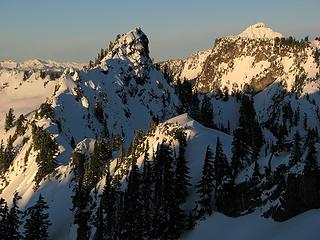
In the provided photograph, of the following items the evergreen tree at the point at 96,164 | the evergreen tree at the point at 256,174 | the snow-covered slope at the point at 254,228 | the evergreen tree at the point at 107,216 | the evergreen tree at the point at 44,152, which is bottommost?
the snow-covered slope at the point at 254,228

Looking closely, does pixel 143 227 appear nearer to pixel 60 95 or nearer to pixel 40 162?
pixel 40 162

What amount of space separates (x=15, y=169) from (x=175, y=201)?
80321 millimetres

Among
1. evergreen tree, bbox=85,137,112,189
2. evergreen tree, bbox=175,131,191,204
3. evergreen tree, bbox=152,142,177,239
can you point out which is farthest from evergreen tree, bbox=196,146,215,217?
evergreen tree, bbox=85,137,112,189

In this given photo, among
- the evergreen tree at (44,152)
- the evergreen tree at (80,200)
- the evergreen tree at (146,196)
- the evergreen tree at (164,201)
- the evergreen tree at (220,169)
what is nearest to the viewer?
the evergreen tree at (164,201)

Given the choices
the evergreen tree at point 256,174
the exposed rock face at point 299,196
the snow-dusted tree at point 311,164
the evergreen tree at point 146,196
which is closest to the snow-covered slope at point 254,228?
the exposed rock face at point 299,196

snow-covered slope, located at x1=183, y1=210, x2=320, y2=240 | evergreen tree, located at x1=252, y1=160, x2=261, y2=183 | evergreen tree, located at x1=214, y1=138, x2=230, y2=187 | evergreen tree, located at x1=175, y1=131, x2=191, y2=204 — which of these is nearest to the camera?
snow-covered slope, located at x1=183, y1=210, x2=320, y2=240

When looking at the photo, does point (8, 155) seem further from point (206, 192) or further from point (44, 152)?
point (206, 192)

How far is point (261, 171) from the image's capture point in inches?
2970

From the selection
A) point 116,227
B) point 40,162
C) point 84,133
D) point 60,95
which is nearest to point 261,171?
point 116,227

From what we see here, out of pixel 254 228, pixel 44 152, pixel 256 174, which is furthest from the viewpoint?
pixel 44 152

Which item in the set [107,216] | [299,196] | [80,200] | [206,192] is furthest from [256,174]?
[80,200]

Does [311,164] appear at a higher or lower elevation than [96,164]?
lower

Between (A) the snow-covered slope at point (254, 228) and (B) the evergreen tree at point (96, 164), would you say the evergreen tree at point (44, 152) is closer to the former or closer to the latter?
(B) the evergreen tree at point (96, 164)

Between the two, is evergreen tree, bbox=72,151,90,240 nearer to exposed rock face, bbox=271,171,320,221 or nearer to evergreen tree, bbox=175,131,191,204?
evergreen tree, bbox=175,131,191,204
